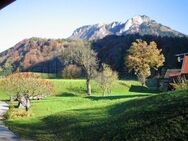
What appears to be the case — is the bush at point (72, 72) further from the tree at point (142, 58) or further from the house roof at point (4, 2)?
the house roof at point (4, 2)


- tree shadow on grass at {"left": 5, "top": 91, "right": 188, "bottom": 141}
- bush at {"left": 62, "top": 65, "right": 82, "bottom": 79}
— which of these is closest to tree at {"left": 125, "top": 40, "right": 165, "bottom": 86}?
bush at {"left": 62, "top": 65, "right": 82, "bottom": 79}

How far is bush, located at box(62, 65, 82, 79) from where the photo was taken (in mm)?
134375

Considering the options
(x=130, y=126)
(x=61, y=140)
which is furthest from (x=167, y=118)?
(x=61, y=140)

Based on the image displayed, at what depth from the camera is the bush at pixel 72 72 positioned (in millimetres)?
134375

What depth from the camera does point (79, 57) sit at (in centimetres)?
9894

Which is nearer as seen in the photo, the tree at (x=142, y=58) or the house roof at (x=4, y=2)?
the house roof at (x=4, y=2)

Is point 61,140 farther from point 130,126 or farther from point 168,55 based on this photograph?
point 168,55

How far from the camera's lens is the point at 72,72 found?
13525 centimetres

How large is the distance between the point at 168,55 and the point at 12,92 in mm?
101380

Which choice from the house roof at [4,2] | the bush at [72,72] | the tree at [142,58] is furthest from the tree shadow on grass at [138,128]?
the bush at [72,72]

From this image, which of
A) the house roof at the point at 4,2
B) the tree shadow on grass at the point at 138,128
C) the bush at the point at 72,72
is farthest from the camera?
the bush at the point at 72,72

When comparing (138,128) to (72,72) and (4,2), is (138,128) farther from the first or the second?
(72,72)

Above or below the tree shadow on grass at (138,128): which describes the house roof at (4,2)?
above

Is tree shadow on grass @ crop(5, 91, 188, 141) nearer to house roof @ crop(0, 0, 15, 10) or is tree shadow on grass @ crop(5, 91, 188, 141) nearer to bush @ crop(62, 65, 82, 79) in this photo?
house roof @ crop(0, 0, 15, 10)
